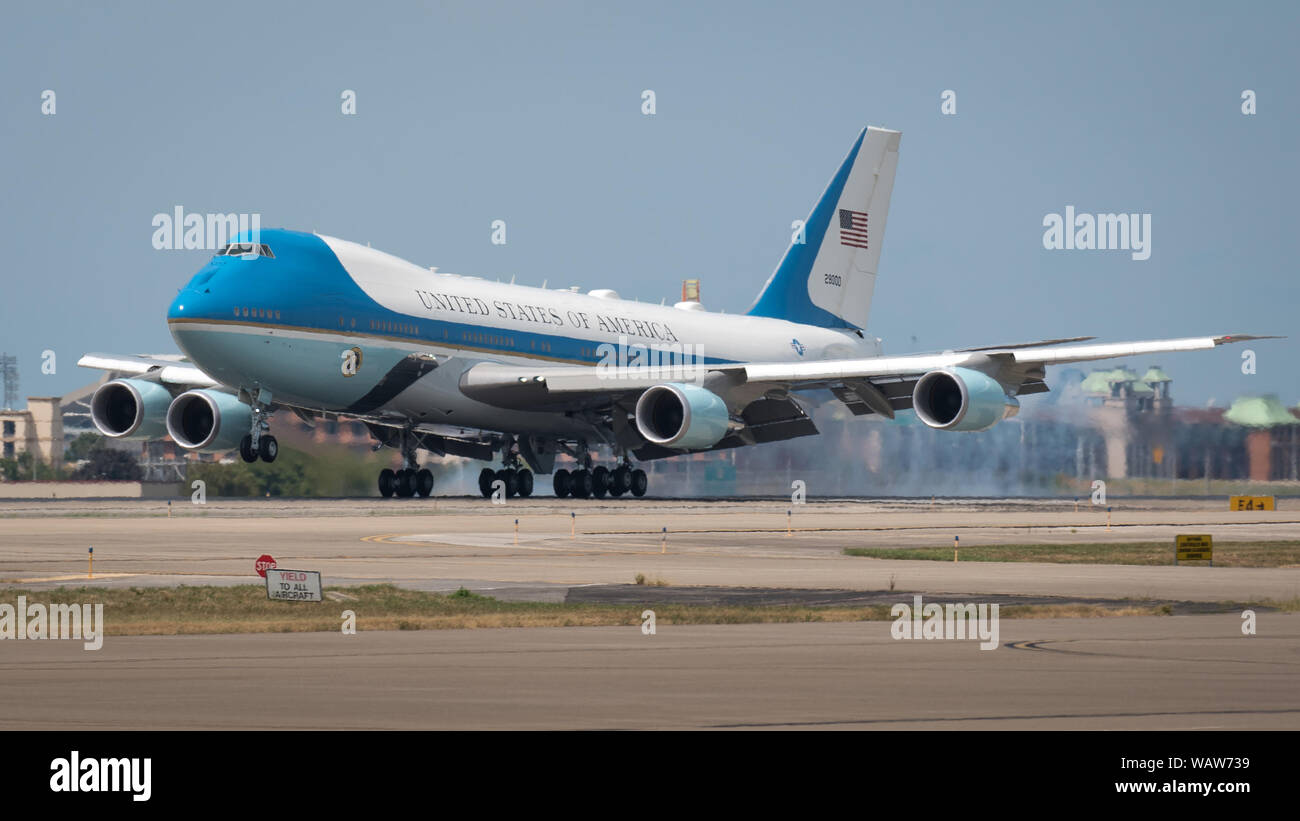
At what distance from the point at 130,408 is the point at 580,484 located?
14.5 metres

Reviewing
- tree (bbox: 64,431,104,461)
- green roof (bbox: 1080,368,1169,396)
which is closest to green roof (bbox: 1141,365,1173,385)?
green roof (bbox: 1080,368,1169,396)

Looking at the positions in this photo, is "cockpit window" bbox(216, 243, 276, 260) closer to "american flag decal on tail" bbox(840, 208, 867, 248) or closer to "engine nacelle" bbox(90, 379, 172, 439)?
"engine nacelle" bbox(90, 379, 172, 439)

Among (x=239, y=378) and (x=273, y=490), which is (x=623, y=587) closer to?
(x=239, y=378)

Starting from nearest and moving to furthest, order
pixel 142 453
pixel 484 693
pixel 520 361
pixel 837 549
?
pixel 484 693 → pixel 837 549 → pixel 520 361 → pixel 142 453

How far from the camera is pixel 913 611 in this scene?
65.8 feet

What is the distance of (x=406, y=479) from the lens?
57.6 metres

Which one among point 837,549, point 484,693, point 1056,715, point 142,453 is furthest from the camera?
point 142,453

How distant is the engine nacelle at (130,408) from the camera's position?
56469 mm

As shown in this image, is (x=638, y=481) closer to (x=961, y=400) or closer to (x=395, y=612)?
(x=961, y=400)

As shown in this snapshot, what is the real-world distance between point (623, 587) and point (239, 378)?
90.3 ft

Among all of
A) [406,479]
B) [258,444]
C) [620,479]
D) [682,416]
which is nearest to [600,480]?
[620,479]

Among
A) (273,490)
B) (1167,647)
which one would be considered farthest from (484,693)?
(273,490)

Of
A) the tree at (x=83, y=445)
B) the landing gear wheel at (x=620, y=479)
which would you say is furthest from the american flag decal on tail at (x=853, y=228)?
the tree at (x=83, y=445)
